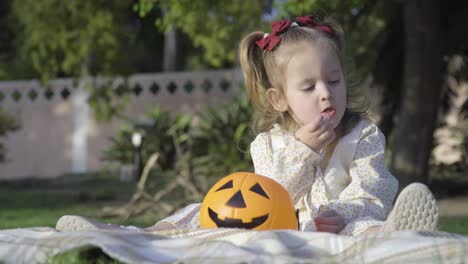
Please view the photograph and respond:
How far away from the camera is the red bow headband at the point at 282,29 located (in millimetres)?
4539

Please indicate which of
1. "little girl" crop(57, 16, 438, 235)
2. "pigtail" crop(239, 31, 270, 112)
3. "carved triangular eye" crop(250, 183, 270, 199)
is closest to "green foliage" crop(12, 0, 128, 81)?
"pigtail" crop(239, 31, 270, 112)

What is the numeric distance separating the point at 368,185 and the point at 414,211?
75 cm

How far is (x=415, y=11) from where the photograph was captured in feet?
33.3

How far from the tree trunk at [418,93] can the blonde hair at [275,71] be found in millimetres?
5596

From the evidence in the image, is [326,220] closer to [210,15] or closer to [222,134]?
[210,15]

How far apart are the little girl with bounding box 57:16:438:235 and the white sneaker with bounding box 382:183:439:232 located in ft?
1.41

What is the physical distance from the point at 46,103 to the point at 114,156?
5.04 metres

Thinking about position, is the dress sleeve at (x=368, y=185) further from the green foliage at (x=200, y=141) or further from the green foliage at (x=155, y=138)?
the green foliage at (x=155, y=138)

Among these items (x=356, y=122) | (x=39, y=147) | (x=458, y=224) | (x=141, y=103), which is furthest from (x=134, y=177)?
(x=356, y=122)

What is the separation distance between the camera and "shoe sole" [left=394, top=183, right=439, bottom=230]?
3.44 metres

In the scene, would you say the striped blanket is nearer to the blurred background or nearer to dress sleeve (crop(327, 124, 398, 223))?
dress sleeve (crop(327, 124, 398, 223))

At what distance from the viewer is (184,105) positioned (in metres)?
19.9

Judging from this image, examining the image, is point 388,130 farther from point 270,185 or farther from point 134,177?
point 270,185

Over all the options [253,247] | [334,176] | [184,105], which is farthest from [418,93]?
[184,105]
